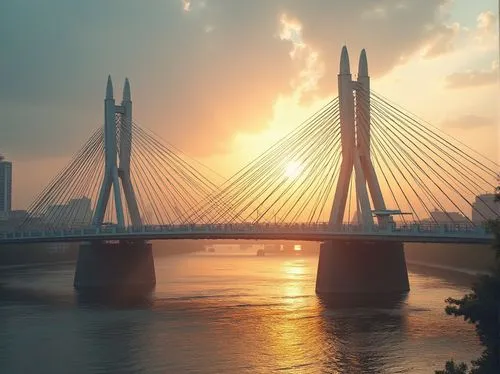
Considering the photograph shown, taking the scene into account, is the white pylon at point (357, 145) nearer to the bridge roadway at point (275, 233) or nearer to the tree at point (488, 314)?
the bridge roadway at point (275, 233)

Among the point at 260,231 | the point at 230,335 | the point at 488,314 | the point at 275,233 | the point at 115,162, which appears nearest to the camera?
the point at 488,314

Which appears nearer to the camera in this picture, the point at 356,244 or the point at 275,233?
the point at 275,233

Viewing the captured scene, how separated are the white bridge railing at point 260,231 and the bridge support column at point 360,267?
403 cm

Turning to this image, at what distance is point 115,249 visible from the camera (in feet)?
214

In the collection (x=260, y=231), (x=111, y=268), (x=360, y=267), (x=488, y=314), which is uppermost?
(x=260, y=231)

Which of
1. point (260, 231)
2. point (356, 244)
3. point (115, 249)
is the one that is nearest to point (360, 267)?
point (356, 244)

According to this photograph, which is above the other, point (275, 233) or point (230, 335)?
point (275, 233)

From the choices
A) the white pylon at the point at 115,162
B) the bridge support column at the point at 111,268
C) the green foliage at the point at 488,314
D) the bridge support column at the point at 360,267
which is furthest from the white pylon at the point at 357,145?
the green foliage at the point at 488,314

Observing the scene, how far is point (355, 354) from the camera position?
97.7 feet

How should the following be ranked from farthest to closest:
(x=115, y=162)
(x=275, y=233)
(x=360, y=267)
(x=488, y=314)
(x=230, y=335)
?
(x=115, y=162), (x=360, y=267), (x=275, y=233), (x=230, y=335), (x=488, y=314)

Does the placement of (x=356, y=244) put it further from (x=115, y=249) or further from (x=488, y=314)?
(x=488, y=314)

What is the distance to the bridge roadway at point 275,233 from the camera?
40219 mm

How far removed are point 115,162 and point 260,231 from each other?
21153mm

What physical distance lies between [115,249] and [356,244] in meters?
28.6
